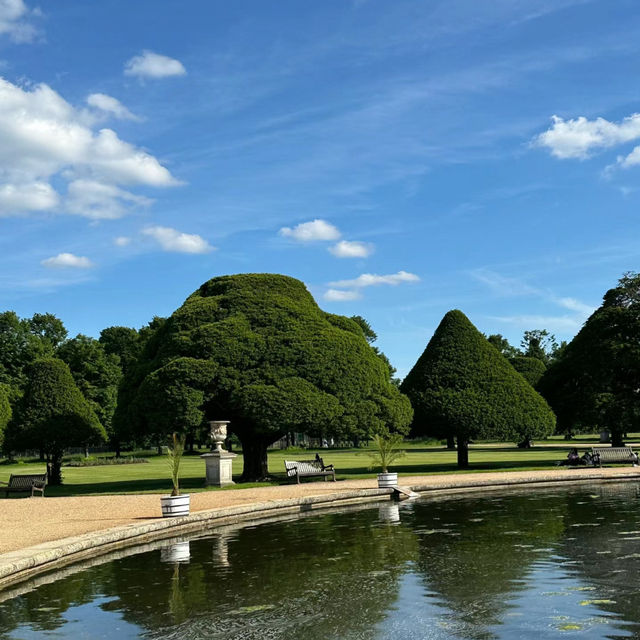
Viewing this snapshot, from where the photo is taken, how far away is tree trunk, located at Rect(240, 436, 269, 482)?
97.1 feet

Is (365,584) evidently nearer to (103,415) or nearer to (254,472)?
(254,472)

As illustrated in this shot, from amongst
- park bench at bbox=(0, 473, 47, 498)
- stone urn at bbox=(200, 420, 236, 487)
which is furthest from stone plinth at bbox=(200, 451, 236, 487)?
park bench at bbox=(0, 473, 47, 498)

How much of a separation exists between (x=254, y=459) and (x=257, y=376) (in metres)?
3.88

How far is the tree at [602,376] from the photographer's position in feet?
131

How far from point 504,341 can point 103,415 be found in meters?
65.9

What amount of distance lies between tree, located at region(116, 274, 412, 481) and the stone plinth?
1.42 meters

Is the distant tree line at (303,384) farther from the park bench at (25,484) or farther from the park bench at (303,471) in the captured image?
the park bench at (25,484)

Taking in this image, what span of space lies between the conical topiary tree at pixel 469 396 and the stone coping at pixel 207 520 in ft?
26.5

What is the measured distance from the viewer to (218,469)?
26062mm

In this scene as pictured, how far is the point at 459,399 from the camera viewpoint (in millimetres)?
35625

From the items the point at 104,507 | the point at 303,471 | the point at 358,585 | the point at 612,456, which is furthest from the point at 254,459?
the point at 358,585

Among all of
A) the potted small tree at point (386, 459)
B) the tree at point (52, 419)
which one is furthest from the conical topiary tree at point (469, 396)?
the tree at point (52, 419)

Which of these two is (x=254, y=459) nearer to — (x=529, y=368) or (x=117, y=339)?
(x=529, y=368)

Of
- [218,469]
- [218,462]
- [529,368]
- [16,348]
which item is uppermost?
[16,348]
